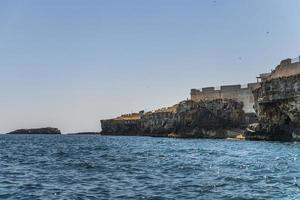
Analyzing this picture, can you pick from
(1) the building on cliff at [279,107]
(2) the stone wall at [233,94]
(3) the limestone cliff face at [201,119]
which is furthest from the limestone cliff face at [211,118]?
(1) the building on cliff at [279,107]

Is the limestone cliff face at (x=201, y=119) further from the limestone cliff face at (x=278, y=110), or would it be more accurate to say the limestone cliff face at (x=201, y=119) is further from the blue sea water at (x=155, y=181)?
the blue sea water at (x=155, y=181)

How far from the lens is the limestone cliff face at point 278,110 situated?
243ft

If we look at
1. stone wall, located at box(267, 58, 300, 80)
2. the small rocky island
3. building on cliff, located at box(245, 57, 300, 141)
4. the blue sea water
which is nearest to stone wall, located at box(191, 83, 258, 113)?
the small rocky island

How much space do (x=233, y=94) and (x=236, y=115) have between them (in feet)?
39.0

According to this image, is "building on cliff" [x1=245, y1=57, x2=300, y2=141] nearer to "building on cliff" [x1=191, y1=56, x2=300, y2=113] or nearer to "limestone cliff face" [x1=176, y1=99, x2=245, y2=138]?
"building on cliff" [x1=191, y1=56, x2=300, y2=113]

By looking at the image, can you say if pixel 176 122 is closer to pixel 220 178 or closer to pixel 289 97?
pixel 289 97

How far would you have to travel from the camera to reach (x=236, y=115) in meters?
110

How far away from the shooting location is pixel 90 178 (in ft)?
91.1

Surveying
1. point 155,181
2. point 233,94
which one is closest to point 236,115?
point 233,94

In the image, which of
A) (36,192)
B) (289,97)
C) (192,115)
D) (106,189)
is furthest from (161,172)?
(192,115)

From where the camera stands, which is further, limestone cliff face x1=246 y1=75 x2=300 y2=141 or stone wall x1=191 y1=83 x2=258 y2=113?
stone wall x1=191 y1=83 x2=258 y2=113

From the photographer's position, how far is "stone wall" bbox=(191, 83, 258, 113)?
380 ft

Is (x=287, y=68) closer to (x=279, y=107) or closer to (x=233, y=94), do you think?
(x=279, y=107)

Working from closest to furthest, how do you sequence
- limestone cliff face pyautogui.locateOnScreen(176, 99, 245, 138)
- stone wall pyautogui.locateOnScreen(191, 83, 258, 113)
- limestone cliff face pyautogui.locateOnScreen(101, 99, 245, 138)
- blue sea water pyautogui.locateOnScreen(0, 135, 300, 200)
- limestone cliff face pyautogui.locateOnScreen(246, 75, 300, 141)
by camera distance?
1. blue sea water pyautogui.locateOnScreen(0, 135, 300, 200)
2. limestone cliff face pyautogui.locateOnScreen(246, 75, 300, 141)
3. limestone cliff face pyautogui.locateOnScreen(176, 99, 245, 138)
4. limestone cliff face pyautogui.locateOnScreen(101, 99, 245, 138)
5. stone wall pyautogui.locateOnScreen(191, 83, 258, 113)
